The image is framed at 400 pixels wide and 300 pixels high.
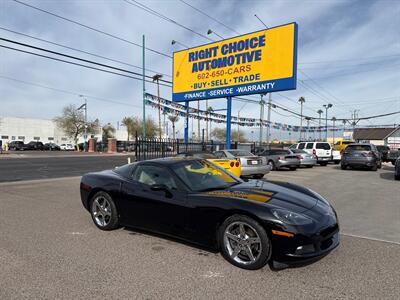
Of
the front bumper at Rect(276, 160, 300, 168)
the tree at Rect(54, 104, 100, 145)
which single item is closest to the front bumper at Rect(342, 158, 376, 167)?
the front bumper at Rect(276, 160, 300, 168)

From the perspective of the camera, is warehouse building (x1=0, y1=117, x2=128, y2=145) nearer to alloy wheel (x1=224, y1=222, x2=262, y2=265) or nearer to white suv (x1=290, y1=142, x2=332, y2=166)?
white suv (x1=290, y1=142, x2=332, y2=166)

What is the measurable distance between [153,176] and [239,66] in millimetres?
11945

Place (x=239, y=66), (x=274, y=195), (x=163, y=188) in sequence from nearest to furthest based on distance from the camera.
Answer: (x=274, y=195) < (x=163, y=188) < (x=239, y=66)

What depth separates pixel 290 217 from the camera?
3490mm

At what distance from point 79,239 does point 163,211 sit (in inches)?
58.3

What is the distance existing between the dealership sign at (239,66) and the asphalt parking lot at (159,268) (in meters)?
9.90

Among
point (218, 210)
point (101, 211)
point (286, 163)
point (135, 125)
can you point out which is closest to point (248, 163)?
point (286, 163)

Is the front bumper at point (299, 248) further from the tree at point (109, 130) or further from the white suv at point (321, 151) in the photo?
the tree at point (109, 130)

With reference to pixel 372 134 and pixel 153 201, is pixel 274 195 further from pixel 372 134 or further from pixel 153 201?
pixel 372 134

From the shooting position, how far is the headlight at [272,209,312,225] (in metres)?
3.44

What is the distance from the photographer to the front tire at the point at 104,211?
16.8 ft

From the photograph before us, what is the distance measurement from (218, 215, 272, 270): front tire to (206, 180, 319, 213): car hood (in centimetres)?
31

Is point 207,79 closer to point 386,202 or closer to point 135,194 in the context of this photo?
point 386,202

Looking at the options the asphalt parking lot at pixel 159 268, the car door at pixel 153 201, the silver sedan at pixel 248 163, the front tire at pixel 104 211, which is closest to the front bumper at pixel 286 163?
the silver sedan at pixel 248 163
